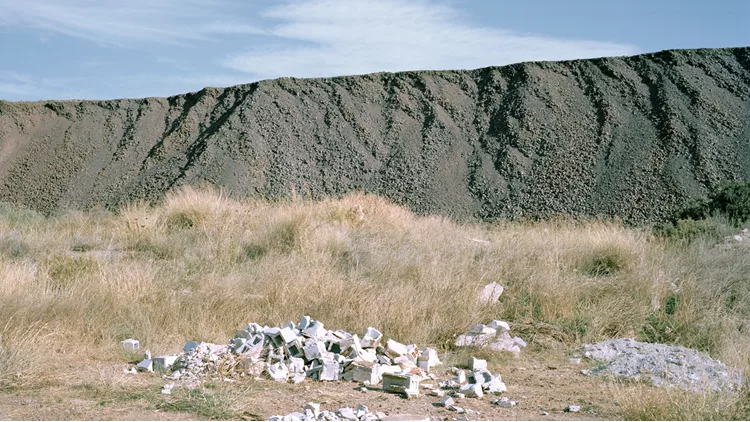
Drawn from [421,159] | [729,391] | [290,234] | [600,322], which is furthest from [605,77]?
[729,391]

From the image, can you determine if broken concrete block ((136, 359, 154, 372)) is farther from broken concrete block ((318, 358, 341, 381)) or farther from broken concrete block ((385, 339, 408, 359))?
broken concrete block ((385, 339, 408, 359))

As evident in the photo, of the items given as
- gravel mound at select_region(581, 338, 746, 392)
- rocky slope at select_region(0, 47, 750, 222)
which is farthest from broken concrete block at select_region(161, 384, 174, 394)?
rocky slope at select_region(0, 47, 750, 222)

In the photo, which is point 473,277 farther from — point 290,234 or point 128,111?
point 128,111

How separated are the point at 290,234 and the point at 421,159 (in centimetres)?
1896

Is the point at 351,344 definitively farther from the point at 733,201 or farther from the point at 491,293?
the point at 733,201

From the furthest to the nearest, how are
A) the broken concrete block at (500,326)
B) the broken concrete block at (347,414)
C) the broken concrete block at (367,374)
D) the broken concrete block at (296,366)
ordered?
1. the broken concrete block at (500,326)
2. the broken concrete block at (296,366)
3. the broken concrete block at (367,374)
4. the broken concrete block at (347,414)

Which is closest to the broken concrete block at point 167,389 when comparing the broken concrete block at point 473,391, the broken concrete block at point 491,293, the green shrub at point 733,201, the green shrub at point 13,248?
the broken concrete block at point 473,391

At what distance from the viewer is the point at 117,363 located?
6648 mm

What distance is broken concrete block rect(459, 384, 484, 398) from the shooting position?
5.66 meters

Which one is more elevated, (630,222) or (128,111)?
(128,111)

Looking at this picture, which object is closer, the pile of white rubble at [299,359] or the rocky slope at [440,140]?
the pile of white rubble at [299,359]

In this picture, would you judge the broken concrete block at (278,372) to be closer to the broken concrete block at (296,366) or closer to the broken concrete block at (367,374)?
the broken concrete block at (296,366)

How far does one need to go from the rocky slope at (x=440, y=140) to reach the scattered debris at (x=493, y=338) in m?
17.6

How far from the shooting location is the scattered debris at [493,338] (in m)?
7.24
